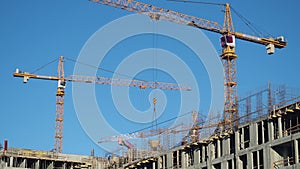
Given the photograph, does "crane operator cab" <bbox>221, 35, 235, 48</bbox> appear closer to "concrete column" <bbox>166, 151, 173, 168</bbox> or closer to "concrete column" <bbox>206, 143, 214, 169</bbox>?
"concrete column" <bbox>166, 151, 173, 168</bbox>

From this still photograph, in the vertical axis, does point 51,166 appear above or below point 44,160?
below

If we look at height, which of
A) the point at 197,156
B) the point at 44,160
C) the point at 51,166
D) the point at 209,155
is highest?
the point at 44,160

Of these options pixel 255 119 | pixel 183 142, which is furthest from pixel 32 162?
pixel 255 119

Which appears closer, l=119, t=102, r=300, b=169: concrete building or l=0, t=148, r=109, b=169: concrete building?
l=119, t=102, r=300, b=169: concrete building

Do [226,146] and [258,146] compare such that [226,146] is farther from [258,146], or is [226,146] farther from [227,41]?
[227,41]

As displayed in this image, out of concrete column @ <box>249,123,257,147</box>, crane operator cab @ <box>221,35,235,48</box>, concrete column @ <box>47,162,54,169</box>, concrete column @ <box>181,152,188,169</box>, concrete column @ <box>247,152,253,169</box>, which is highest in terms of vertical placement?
crane operator cab @ <box>221,35,235,48</box>

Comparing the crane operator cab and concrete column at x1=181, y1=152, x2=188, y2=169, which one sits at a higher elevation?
the crane operator cab

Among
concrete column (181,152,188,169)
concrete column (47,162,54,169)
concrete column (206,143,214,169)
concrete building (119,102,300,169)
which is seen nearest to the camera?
concrete building (119,102,300,169)

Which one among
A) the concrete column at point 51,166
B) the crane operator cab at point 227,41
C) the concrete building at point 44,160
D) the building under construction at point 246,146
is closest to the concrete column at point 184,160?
the building under construction at point 246,146

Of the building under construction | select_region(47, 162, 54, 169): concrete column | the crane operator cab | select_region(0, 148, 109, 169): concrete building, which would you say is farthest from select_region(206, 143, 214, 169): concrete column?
select_region(47, 162, 54, 169): concrete column

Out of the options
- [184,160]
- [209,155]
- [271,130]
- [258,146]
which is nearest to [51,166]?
[184,160]

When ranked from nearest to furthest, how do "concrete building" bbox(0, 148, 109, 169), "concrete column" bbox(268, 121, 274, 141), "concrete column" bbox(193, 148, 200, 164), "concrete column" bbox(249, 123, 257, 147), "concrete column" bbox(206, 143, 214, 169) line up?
"concrete column" bbox(268, 121, 274, 141) < "concrete column" bbox(249, 123, 257, 147) < "concrete column" bbox(206, 143, 214, 169) < "concrete column" bbox(193, 148, 200, 164) < "concrete building" bbox(0, 148, 109, 169)

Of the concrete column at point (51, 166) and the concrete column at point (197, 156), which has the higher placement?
the concrete column at point (51, 166)

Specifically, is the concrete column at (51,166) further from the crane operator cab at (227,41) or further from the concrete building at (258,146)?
the concrete building at (258,146)
